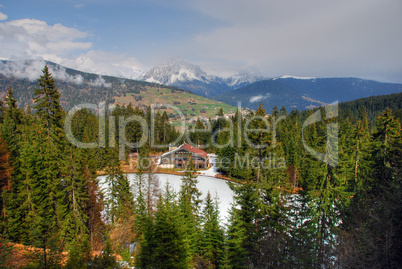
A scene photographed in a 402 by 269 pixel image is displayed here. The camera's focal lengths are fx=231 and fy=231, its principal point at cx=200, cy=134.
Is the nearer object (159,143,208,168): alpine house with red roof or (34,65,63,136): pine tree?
(34,65,63,136): pine tree

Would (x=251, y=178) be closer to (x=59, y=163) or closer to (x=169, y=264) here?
(x=169, y=264)

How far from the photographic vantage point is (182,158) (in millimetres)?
58750

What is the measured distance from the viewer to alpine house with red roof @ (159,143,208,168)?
2266 inches

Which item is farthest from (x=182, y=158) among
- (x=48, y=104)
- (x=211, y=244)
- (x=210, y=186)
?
(x=211, y=244)

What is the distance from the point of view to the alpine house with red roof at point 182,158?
57.6 meters

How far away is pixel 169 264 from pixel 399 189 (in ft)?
46.6

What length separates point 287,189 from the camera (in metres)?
19.6

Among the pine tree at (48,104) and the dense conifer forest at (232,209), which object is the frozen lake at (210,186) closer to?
the dense conifer forest at (232,209)

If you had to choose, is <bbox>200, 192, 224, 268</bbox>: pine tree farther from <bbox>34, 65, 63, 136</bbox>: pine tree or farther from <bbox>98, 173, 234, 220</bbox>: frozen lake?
<bbox>34, 65, 63, 136</bbox>: pine tree

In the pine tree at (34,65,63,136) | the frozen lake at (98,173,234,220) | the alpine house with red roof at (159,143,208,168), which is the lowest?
the frozen lake at (98,173,234,220)

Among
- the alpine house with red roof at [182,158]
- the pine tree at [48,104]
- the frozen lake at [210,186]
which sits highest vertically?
the pine tree at [48,104]

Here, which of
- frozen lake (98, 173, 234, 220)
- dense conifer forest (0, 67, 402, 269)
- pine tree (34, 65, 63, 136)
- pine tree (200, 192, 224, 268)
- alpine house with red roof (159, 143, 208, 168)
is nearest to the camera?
dense conifer forest (0, 67, 402, 269)

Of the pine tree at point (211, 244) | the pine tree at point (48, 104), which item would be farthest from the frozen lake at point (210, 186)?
the pine tree at point (48, 104)

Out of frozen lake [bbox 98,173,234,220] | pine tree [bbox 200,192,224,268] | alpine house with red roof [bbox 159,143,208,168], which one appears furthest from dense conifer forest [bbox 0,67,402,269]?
alpine house with red roof [bbox 159,143,208,168]
